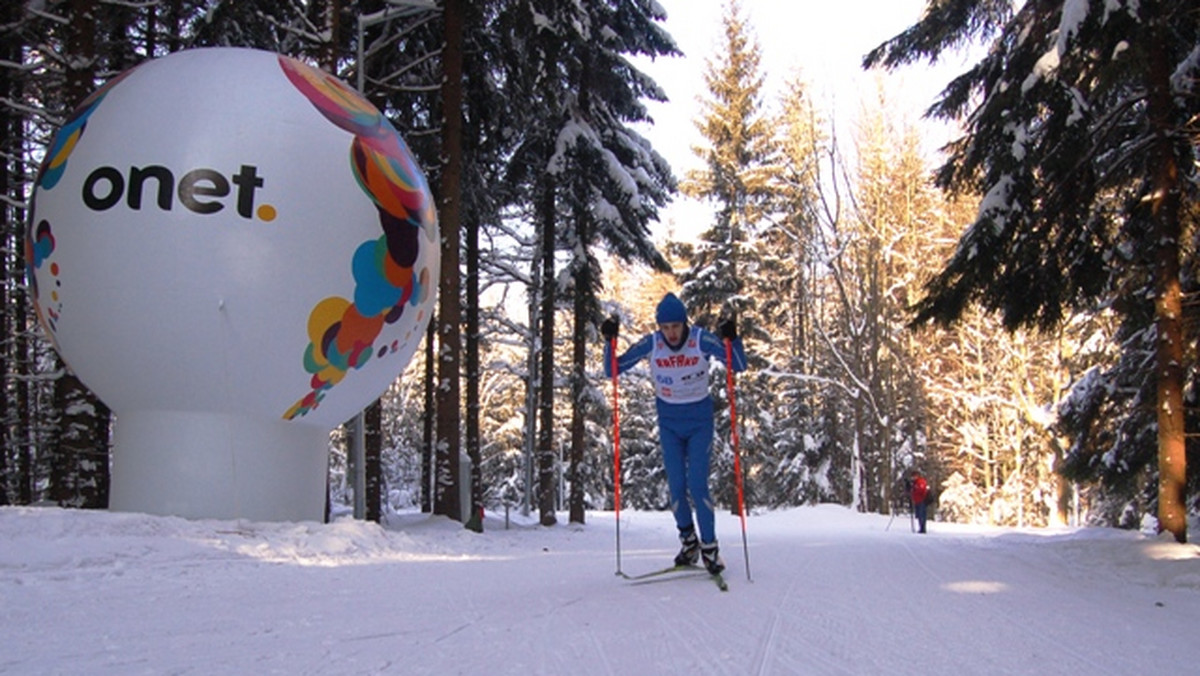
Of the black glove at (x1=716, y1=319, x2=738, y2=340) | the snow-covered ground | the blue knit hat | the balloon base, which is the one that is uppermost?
the blue knit hat

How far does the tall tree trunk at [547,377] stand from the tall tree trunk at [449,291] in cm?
475

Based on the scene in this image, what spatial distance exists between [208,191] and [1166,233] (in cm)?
909

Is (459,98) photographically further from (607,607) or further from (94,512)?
(607,607)

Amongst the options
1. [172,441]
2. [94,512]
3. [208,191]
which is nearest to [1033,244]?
[208,191]

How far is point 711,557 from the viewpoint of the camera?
585 centimetres

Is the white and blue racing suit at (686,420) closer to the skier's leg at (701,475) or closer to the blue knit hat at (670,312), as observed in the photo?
the skier's leg at (701,475)

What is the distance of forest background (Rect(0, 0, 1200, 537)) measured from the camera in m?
9.03

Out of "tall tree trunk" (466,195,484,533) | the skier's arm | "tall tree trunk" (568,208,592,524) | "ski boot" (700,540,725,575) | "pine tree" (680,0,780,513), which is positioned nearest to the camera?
"ski boot" (700,540,725,575)

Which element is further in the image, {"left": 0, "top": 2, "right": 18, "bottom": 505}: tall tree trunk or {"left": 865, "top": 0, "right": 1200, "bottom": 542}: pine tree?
{"left": 0, "top": 2, "right": 18, "bottom": 505}: tall tree trunk

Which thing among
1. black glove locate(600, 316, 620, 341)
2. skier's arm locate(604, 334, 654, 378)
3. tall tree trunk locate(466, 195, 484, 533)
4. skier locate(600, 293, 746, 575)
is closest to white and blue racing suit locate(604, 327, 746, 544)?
skier locate(600, 293, 746, 575)

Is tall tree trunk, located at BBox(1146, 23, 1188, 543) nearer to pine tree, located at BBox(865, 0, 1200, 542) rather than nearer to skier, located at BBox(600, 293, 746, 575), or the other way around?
pine tree, located at BBox(865, 0, 1200, 542)

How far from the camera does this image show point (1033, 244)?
29.8ft

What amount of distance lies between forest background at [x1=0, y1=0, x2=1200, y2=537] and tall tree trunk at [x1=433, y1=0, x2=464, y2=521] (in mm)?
45

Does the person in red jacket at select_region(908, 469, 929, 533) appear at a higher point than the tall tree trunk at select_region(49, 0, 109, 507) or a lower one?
lower
